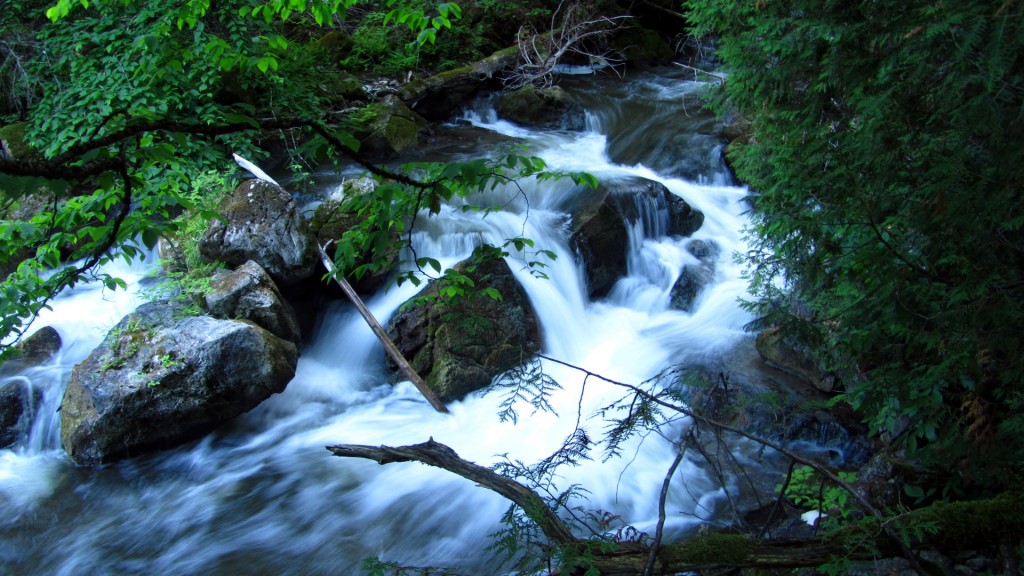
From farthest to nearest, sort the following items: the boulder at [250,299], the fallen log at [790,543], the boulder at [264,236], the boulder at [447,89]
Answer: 1. the boulder at [447,89]
2. the boulder at [264,236]
3. the boulder at [250,299]
4. the fallen log at [790,543]

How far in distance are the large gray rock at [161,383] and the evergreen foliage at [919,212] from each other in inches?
176

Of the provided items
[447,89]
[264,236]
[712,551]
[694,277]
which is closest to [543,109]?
[447,89]

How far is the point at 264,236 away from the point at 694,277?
5258 mm

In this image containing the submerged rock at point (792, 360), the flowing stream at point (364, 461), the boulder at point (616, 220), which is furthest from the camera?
the boulder at point (616, 220)

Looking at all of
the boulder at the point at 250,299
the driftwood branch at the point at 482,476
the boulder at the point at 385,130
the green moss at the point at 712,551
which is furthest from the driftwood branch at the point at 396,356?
the green moss at the point at 712,551

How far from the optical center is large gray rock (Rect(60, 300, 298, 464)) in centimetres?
582

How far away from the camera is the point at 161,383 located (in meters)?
5.84

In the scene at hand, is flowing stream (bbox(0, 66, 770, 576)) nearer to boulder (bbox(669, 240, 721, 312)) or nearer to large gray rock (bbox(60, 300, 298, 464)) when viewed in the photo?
boulder (bbox(669, 240, 721, 312))

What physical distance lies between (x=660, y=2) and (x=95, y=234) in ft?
55.7

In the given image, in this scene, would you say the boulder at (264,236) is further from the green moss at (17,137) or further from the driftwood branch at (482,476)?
the driftwood branch at (482,476)

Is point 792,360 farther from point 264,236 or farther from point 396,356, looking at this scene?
point 264,236

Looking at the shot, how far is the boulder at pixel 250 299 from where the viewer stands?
6.63 meters

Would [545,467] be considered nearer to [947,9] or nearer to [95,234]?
[95,234]

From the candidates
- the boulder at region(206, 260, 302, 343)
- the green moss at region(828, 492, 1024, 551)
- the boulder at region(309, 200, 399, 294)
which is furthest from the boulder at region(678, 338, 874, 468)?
the boulder at region(206, 260, 302, 343)
